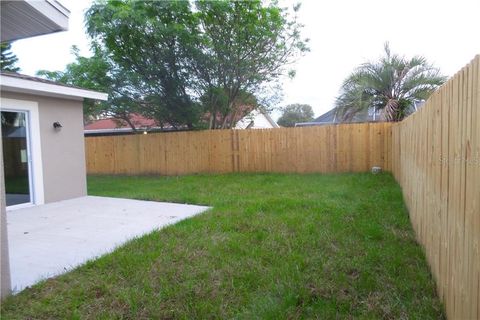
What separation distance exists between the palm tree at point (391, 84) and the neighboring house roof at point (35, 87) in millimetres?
7587

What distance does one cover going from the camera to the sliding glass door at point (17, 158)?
23.0 feet

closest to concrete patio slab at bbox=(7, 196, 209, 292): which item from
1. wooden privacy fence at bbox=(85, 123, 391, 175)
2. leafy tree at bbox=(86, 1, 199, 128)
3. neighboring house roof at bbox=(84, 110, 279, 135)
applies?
wooden privacy fence at bbox=(85, 123, 391, 175)

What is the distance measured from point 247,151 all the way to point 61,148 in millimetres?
5819

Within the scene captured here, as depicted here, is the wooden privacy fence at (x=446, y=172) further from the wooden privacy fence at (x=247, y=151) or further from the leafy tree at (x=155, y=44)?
the leafy tree at (x=155, y=44)

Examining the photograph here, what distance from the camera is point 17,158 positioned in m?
7.17

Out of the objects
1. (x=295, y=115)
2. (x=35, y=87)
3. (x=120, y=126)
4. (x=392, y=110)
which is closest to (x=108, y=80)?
(x=120, y=126)

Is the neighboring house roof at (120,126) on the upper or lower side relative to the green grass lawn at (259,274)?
upper

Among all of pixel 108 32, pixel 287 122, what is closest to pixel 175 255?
pixel 108 32

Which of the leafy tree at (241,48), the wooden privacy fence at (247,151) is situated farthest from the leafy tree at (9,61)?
the leafy tree at (241,48)

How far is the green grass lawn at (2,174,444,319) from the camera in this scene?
2.74 m

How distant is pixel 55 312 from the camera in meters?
2.78

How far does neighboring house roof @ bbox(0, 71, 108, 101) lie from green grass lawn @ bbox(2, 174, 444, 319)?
4163 millimetres

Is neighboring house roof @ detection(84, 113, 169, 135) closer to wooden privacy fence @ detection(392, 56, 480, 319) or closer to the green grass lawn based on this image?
the green grass lawn

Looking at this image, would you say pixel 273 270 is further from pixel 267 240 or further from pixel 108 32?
pixel 108 32
